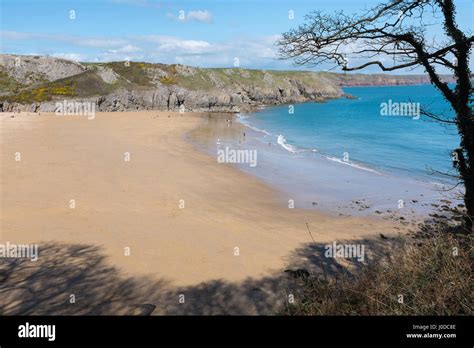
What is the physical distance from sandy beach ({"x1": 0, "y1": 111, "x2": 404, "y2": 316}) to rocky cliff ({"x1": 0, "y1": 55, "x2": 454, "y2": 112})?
173 feet

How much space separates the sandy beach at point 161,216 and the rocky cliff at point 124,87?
52622mm

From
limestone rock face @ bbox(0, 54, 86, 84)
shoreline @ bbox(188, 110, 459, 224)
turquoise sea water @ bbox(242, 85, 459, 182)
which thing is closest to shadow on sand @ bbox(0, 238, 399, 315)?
shoreline @ bbox(188, 110, 459, 224)

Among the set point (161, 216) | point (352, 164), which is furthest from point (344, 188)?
point (161, 216)

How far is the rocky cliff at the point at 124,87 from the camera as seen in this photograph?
77438 millimetres

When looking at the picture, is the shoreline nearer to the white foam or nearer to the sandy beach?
the white foam

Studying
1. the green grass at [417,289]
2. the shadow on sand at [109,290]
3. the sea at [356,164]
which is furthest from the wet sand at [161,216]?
the green grass at [417,289]

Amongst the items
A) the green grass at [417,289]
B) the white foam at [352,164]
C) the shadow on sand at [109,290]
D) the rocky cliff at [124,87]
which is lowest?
the shadow on sand at [109,290]

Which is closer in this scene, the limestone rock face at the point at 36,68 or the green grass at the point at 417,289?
the green grass at the point at 417,289

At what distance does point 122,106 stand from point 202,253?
73485 mm

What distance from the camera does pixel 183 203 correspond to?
729 inches

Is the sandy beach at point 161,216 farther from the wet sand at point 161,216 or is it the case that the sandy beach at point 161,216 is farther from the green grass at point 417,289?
the green grass at point 417,289
